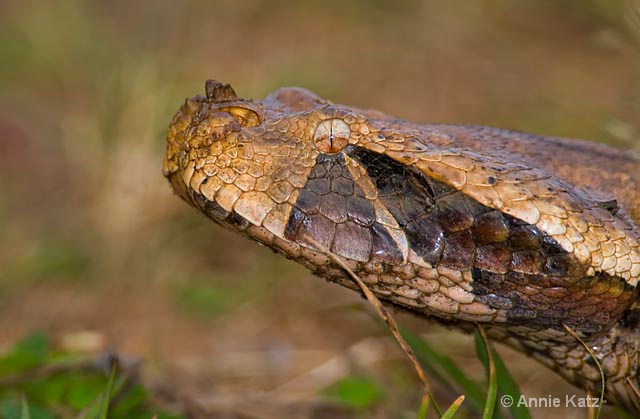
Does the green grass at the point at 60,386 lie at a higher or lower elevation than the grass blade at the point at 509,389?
Result: lower

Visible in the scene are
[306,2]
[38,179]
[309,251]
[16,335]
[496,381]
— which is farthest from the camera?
[306,2]

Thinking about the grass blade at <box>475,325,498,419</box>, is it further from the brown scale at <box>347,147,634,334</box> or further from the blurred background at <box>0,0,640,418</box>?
the blurred background at <box>0,0,640,418</box>

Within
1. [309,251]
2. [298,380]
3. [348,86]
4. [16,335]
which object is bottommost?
[16,335]

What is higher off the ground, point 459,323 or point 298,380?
point 459,323

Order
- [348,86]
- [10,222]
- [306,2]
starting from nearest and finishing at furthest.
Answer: [10,222], [348,86], [306,2]

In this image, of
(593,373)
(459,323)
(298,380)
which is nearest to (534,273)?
(459,323)

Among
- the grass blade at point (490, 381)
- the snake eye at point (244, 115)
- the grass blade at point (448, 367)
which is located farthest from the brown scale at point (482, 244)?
the grass blade at point (448, 367)

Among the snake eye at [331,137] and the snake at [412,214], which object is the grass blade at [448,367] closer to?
the snake at [412,214]

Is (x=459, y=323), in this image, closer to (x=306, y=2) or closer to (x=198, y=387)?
(x=198, y=387)
